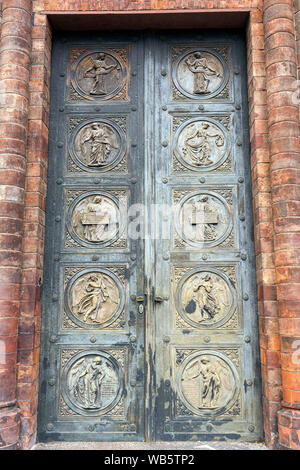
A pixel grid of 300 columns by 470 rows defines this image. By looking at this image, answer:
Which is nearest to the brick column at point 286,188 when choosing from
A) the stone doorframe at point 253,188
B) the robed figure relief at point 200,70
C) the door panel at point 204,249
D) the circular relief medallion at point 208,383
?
the stone doorframe at point 253,188

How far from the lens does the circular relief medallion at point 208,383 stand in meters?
3.86

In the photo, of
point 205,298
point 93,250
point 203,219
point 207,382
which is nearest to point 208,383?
point 207,382

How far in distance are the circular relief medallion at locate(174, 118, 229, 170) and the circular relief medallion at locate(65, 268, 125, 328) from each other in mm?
1460

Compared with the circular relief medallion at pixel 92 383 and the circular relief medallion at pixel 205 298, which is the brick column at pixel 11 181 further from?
the circular relief medallion at pixel 205 298

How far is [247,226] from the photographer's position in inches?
162

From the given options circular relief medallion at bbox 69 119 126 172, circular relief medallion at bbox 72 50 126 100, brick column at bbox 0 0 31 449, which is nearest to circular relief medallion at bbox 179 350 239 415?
brick column at bbox 0 0 31 449

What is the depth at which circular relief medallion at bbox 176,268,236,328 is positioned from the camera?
13.1 ft

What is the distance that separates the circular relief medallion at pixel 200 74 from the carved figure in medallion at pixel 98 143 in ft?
3.04

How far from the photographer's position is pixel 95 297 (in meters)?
4.04

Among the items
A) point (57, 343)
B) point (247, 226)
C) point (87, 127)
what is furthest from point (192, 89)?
point (57, 343)

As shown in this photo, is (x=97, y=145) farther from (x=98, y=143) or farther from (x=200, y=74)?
(x=200, y=74)

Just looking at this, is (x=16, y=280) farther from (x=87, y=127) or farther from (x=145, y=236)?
(x=87, y=127)

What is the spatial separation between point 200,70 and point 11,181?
2333 millimetres

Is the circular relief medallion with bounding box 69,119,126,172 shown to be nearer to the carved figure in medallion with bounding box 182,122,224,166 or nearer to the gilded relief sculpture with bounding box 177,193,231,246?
the carved figure in medallion with bounding box 182,122,224,166
